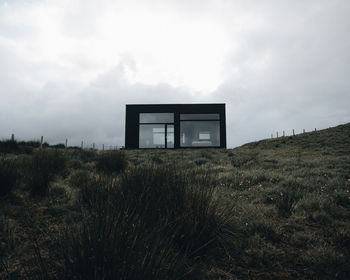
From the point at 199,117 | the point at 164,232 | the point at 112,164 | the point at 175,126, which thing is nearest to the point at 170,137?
the point at 175,126

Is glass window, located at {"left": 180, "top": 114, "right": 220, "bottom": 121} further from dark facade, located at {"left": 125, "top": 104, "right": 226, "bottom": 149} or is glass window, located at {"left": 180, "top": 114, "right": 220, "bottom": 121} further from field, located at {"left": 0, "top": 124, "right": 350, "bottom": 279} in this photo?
field, located at {"left": 0, "top": 124, "right": 350, "bottom": 279}

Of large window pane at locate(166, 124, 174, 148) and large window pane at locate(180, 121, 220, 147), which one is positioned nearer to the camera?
large window pane at locate(180, 121, 220, 147)

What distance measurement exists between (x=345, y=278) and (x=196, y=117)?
17.3m

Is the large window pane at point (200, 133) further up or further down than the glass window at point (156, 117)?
further down

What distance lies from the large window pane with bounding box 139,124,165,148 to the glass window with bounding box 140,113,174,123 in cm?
43

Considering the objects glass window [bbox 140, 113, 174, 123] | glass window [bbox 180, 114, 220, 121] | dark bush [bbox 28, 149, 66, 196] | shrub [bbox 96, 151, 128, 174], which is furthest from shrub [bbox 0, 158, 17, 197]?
glass window [bbox 180, 114, 220, 121]

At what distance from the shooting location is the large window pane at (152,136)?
1867 cm

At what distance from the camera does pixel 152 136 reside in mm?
18891

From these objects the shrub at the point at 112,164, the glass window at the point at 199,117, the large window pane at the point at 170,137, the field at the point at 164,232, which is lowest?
the field at the point at 164,232

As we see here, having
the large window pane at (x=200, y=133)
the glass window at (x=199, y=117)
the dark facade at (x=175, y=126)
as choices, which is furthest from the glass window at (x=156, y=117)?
the large window pane at (x=200, y=133)

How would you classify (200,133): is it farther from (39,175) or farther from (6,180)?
(6,180)

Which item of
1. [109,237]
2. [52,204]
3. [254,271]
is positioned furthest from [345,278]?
[52,204]

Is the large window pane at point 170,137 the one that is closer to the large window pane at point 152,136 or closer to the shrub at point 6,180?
the large window pane at point 152,136

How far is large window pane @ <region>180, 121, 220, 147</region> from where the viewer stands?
18.2 m
